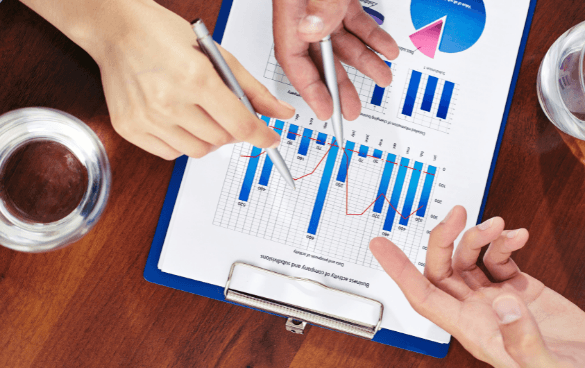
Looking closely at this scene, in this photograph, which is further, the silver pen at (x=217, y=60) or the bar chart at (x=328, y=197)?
the bar chart at (x=328, y=197)

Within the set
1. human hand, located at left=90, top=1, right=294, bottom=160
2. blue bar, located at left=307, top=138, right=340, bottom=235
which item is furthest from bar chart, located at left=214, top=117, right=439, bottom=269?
human hand, located at left=90, top=1, right=294, bottom=160

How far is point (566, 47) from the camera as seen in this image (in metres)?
0.45

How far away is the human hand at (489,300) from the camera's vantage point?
1.10 ft

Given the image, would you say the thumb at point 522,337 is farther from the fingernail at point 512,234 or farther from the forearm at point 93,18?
the forearm at point 93,18

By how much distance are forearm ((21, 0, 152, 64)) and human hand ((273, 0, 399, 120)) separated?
0.13 m

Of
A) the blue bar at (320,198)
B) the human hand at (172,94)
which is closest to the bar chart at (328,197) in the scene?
the blue bar at (320,198)

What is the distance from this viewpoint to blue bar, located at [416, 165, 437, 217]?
47 centimetres

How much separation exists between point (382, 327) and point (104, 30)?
43 cm

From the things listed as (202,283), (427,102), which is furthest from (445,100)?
(202,283)

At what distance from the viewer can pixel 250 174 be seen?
1.50 ft

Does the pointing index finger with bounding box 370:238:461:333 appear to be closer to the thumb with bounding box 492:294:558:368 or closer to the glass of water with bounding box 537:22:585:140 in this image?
the thumb with bounding box 492:294:558:368

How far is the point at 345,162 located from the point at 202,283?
8.6 inches

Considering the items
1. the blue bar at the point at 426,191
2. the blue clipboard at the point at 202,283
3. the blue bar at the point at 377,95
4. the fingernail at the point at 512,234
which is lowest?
the blue clipboard at the point at 202,283

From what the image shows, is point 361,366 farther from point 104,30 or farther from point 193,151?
point 104,30
